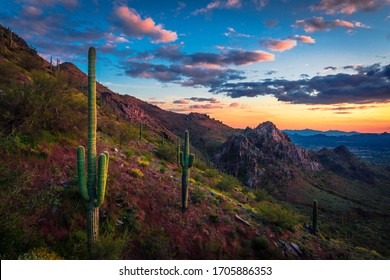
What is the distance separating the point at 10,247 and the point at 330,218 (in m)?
43.2

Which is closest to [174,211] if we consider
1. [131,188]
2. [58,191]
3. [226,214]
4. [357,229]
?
[131,188]

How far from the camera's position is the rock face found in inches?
2207

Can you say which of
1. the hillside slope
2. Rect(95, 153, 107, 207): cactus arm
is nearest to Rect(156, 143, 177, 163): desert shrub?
the hillside slope

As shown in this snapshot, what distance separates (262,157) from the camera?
201 ft

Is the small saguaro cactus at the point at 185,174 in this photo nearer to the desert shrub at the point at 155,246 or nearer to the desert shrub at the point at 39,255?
the desert shrub at the point at 155,246

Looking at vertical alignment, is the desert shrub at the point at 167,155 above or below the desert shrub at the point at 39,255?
above

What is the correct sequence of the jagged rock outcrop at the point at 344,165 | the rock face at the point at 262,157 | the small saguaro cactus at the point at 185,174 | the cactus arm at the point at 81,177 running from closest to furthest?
1. the cactus arm at the point at 81,177
2. the small saguaro cactus at the point at 185,174
3. the rock face at the point at 262,157
4. the jagged rock outcrop at the point at 344,165

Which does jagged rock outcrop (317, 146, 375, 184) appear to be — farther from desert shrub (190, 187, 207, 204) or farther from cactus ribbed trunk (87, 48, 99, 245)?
cactus ribbed trunk (87, 48, 99, 245)

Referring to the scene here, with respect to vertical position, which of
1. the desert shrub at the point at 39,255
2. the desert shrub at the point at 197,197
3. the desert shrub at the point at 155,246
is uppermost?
the desert shrub at the point at 39,255

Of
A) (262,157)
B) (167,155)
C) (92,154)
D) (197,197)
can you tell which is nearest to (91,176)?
(92,154)

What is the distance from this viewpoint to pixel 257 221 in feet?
59.5

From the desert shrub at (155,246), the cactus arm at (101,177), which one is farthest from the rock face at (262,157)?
the cactus arm at (101,177)

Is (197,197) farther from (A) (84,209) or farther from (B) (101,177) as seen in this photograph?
(B) (101,177)

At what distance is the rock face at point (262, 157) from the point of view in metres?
56.1
